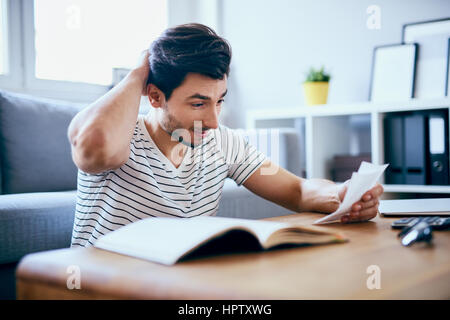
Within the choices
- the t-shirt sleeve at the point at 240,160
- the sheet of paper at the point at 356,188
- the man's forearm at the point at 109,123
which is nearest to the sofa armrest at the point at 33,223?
the man's forearm at the point at 109,123

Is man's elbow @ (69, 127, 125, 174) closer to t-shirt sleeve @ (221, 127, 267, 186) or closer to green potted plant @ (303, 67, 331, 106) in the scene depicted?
t-shirt sleeve @ (221, 127, 267, 186)

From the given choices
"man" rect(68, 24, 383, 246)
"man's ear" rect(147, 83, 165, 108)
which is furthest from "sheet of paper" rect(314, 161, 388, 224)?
"man's ear" rect(147, 83, 165, 108)

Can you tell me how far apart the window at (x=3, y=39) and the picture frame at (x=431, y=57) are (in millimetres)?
2064

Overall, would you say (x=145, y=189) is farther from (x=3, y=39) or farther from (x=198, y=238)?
(x=3, y=39)

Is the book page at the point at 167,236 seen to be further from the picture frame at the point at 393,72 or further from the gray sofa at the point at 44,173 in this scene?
the picture frame at the point at 393,72

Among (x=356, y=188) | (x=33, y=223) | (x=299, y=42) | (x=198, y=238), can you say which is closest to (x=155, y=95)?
(x=33, y=223)

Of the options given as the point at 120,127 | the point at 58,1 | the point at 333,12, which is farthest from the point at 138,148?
the point at 333,12

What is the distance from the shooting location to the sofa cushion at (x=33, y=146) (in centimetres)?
Result: 168

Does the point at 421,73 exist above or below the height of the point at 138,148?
above

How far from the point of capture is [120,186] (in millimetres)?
1106

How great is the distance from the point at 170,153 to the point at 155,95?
17cm
